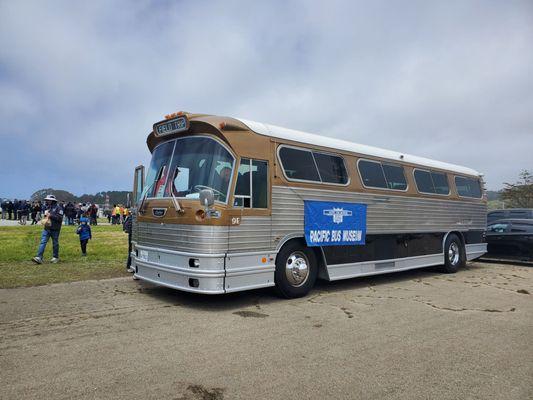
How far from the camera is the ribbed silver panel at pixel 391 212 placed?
716 centimetres

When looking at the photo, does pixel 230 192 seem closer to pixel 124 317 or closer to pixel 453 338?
pixel 124 317

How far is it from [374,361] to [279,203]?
10.8 ft

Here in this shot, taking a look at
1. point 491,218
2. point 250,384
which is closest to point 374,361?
point 250,384

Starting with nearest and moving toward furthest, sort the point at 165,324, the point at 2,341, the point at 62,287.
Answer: the point at 2,341 < the point at 165,324 < the point at 62,287

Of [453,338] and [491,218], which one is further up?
[491,218]

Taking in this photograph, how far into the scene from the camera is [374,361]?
4.38m

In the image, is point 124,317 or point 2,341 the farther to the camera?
point 124,317

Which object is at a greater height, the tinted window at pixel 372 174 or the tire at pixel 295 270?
the tinted window at pixel 372 174

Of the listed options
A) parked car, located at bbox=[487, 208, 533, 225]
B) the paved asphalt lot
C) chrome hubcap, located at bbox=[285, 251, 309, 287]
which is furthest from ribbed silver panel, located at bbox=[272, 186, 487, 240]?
parked car, located at bbox=[487, 208, 533, 225]

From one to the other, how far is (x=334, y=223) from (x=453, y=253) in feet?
17.7

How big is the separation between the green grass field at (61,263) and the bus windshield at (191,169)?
301 cm

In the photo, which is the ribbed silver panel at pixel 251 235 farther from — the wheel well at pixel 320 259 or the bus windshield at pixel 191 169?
the wheel well at pixel 320 259

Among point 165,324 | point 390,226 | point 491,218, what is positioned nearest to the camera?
point 165,324

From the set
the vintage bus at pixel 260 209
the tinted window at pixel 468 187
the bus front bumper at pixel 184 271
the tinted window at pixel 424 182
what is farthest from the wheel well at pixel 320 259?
the tinted window at pixel 468 187
